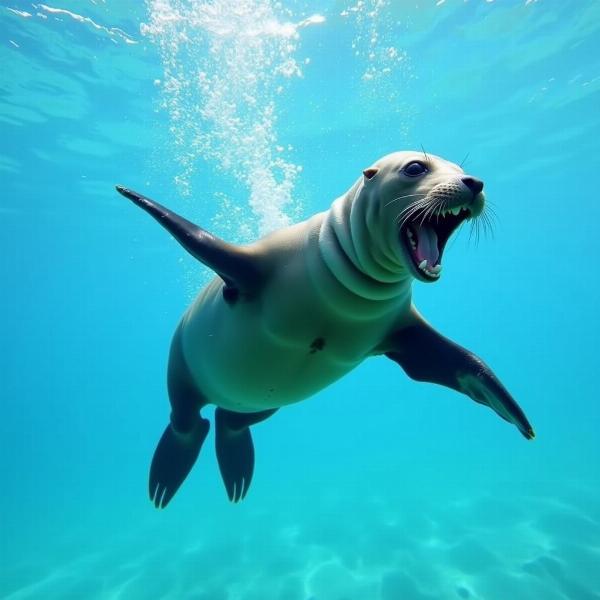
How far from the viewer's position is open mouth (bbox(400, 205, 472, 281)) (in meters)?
2.43

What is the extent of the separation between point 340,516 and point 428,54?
12.9 meters

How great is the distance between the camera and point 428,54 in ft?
47.1

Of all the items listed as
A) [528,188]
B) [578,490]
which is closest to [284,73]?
[578,490]

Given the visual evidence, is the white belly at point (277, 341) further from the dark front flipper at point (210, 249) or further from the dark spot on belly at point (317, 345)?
the dark front flipper at point (210, 249)

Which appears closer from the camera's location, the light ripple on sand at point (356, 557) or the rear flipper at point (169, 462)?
the rear flipper at point (169, 462)

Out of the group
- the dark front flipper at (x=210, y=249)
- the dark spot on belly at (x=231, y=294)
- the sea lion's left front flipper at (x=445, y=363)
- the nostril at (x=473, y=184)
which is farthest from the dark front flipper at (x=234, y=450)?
the nostril at (x=473, y=184)

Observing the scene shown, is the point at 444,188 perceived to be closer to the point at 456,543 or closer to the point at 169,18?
the point at 456,543

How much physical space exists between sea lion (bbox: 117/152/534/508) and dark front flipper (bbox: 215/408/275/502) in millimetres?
667

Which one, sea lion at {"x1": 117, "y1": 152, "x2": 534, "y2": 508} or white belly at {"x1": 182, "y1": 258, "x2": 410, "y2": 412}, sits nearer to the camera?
sea lion at {"x1": 117, "y1": 152, "x2": 534, "y2": 508}

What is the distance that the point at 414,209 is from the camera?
2.45 m

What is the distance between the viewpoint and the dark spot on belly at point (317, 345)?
3.27 metres

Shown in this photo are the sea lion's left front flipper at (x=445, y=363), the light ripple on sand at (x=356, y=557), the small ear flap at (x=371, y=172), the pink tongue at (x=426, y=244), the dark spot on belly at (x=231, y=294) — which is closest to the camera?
the pink tongue at (x=426, y=244)

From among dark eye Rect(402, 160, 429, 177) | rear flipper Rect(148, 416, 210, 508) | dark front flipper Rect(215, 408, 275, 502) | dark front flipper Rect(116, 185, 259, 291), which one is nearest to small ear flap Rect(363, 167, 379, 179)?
dark eye Rect(402, 160, 429, 177)

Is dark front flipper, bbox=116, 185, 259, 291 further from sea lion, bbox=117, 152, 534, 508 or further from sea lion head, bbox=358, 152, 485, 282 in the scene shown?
sea lion head, bbox=358, 152, 485, 282
